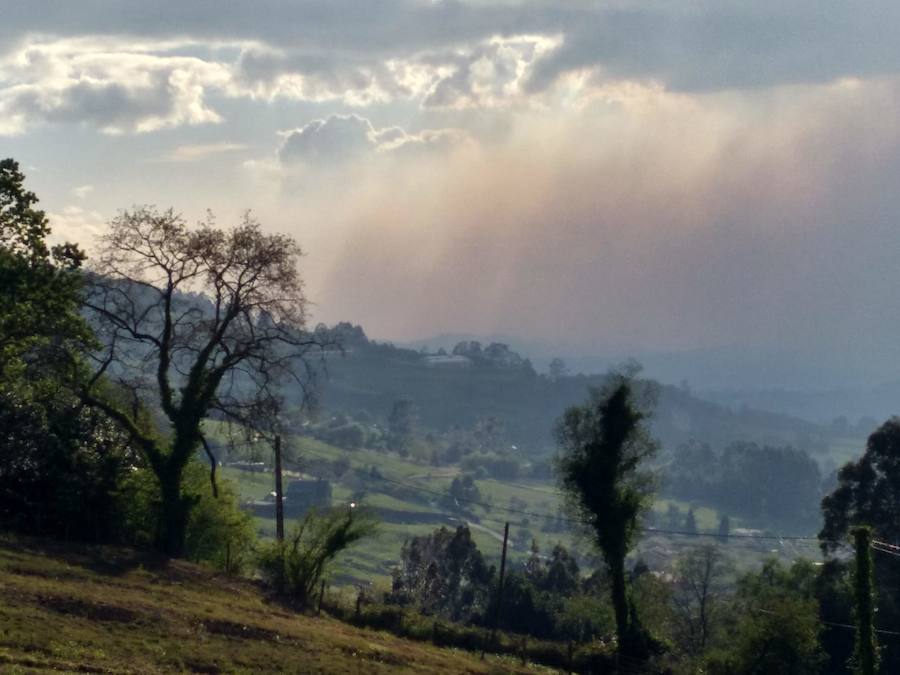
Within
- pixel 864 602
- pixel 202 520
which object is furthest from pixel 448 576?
pixel 864 602

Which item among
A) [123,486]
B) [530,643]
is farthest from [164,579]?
[530,643]

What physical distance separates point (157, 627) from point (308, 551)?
44.7 feet

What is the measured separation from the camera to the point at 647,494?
5444cm

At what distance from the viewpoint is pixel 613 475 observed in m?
53.8

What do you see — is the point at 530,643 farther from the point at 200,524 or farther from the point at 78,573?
the point at 78,573

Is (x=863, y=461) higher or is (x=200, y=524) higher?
(x=863, y=461)

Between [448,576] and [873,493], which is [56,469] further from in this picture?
[448,576]

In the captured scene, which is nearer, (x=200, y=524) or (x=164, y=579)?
(x=164, y=579)

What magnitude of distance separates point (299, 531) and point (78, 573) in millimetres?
11210

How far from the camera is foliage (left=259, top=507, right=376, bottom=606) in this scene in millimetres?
44438

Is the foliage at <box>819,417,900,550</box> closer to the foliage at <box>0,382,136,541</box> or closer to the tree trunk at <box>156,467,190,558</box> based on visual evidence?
the tree trunk at <box>156,467,190,558</box>

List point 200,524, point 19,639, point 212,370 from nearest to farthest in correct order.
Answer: point 19,639 < point 212,370 < point 200,524

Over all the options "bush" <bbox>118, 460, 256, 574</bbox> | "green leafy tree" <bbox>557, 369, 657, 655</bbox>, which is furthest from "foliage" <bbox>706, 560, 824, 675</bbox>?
"bush" <bbox>118, 460, 256, 574</bbox>

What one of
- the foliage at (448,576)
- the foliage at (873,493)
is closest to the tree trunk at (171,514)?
the foliage at (448,576)
